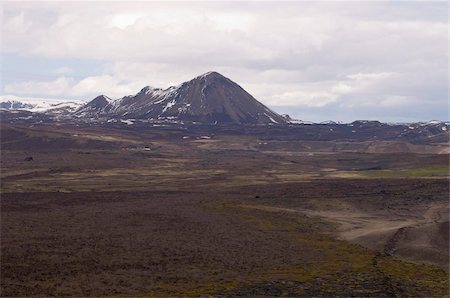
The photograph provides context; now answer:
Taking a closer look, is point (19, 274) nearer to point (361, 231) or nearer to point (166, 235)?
point (166, 235)

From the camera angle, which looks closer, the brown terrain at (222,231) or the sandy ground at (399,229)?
the brown terrain at (222,231)

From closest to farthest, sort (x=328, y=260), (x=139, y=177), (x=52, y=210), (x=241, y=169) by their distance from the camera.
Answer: (x=328, y=260), (x=52, y=210), (x=139, y=177), (x=241, y=169)

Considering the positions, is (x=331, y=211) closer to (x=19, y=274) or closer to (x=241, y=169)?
(x=19, y=274)

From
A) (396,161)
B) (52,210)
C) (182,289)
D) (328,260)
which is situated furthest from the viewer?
(396,161)

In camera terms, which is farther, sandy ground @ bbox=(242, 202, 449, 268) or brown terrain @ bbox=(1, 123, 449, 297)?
sandy ground @ bbox=(242, 202, 449, 268)

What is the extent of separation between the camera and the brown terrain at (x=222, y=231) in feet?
126

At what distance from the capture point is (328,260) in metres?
45.7

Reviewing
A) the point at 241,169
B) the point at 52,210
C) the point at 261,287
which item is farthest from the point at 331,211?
the point at 241,169

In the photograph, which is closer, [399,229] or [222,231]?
[222,231]

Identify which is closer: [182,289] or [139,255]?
[182,289]

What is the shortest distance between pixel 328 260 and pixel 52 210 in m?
33.2

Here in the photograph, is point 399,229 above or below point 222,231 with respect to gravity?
above

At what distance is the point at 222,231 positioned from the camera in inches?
2261

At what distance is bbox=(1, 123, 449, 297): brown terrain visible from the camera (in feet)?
126
